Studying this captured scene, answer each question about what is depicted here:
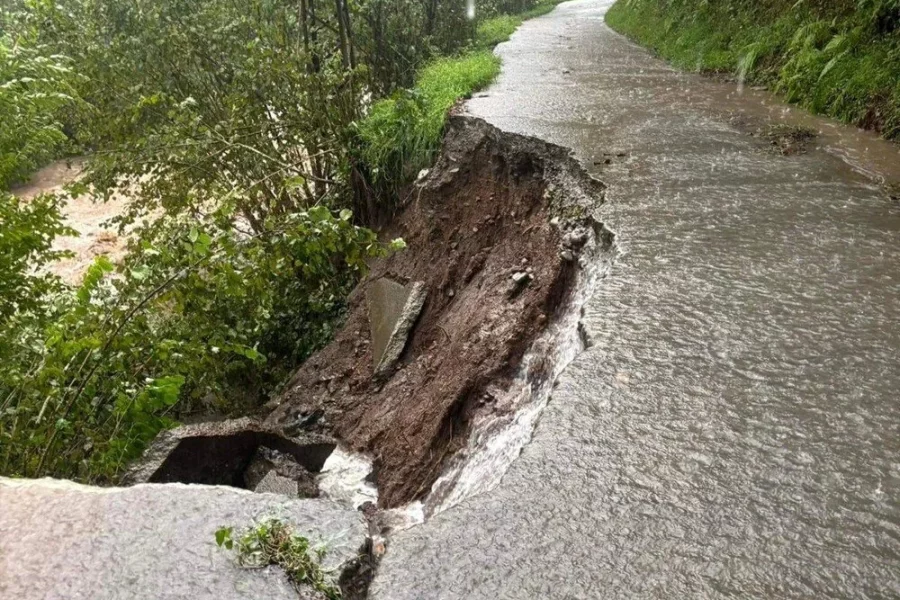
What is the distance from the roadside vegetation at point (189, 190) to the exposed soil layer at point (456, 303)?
701mm

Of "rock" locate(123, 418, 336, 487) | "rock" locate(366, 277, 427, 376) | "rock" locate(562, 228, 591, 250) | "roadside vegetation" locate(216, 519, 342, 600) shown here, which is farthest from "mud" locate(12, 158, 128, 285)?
"roadside vegetation" locate(216, 519, 342, 600)

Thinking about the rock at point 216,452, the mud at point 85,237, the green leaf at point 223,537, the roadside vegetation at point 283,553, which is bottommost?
the mud at point 85,237

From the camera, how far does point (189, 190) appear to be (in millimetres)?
7766

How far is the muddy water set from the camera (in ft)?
6.37

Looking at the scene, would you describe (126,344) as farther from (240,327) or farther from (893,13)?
(893,13)

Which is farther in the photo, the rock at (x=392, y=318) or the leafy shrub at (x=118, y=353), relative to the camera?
the rock at (x=392, y=318)

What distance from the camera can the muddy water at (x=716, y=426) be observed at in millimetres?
1940

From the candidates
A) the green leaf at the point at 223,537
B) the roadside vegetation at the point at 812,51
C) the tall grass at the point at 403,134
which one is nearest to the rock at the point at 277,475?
the green leaf at the point at 223,537

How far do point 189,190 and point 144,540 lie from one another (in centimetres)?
626

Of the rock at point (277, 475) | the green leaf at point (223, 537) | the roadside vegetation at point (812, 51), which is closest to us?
the green leaf at point (223, 537)

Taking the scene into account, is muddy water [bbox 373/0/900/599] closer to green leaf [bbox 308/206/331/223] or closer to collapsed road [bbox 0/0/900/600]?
collapsed road [bbox 0/0/900/600]

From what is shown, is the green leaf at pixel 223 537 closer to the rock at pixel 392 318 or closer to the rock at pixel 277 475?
the rock at pixel 277 475

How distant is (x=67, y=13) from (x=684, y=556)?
35.4 feet

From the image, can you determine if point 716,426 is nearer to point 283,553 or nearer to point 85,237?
point 283,553
